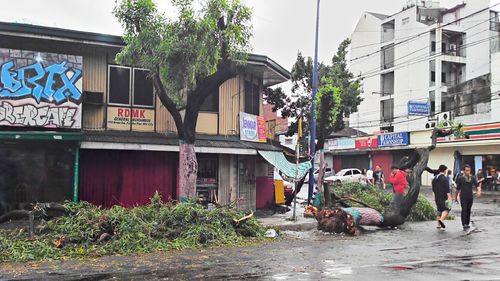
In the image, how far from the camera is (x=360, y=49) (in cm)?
6028

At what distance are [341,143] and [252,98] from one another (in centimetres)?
3376

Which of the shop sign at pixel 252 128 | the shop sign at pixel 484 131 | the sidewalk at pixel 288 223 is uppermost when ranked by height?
the shop sign at pixel 484 131

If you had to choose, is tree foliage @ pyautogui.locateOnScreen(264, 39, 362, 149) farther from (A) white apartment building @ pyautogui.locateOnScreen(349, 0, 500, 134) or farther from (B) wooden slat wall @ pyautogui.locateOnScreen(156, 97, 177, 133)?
(A) white apartment building @ pyautogui.locateOnScreen(349, 0, 500, 134)

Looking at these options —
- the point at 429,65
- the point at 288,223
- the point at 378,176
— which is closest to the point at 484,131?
the point at 378,176

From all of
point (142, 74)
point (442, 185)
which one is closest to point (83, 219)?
point (142, 74)

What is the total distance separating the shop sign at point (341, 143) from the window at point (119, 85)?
119ft

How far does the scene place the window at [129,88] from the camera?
631 inches

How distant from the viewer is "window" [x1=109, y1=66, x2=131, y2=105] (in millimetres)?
16000

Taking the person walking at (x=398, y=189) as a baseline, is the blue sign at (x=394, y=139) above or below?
above

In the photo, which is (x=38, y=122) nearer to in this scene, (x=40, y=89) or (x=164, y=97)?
(x=40, y=89)

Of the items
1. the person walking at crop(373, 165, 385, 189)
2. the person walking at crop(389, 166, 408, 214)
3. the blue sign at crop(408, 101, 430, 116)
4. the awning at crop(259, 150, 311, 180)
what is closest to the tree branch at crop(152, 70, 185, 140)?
the awning at crop(259, 150, 311, 180)

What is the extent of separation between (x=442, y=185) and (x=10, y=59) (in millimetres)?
12956

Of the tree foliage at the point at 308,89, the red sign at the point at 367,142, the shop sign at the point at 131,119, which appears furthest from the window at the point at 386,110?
the shop sign at the point at 131,119

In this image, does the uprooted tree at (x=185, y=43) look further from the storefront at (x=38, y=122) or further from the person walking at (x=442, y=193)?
the person walking at (x=442, y=193)
